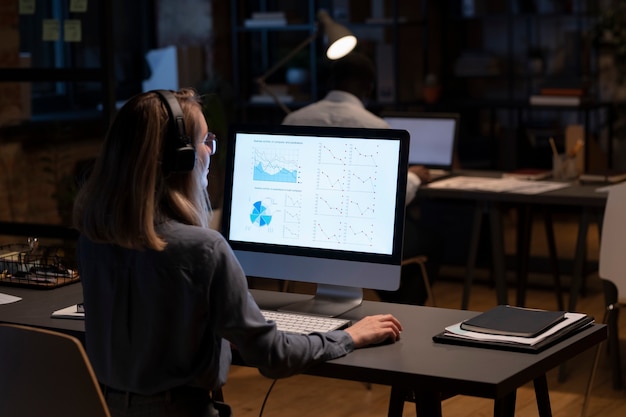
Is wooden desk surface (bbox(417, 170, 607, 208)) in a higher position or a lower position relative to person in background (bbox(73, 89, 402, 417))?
lower

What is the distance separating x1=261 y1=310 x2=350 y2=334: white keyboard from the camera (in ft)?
8.21

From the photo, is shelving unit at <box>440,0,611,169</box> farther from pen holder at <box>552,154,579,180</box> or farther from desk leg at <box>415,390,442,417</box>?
desk leg at <box>415,390,442,417</box>

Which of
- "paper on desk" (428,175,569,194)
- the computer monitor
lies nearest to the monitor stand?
the computer monitor

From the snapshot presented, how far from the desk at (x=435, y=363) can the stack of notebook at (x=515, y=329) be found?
0.8 inches

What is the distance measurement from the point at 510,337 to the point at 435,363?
221 millimetres

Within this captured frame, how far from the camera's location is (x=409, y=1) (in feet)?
26.8

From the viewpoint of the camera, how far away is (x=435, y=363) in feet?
7.40

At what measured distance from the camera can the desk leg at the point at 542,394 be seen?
8.77 ft

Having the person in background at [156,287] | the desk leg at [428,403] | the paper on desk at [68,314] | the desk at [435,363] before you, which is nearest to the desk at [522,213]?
the desk at [435,363]

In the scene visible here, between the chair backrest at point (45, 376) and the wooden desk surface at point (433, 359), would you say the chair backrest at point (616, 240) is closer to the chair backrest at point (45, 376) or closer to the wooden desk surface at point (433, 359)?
the wooden desk surface at point (433, 359)

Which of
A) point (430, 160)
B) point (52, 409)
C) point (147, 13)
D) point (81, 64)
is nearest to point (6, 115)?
point (81, 64)

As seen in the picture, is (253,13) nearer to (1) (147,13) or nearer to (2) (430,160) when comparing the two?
(1) (147,13)

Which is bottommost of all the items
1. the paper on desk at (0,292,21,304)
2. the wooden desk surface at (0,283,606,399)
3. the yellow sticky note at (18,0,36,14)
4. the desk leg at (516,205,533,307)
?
the desk leg at (516,205,533,307)

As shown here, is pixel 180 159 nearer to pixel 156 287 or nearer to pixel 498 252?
pixel 156 287
